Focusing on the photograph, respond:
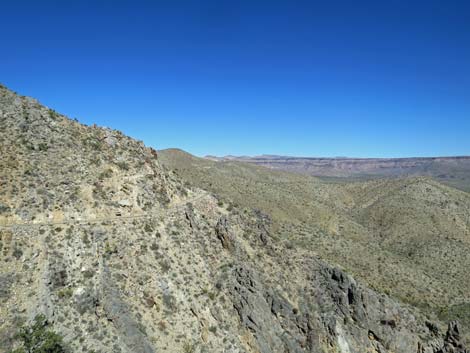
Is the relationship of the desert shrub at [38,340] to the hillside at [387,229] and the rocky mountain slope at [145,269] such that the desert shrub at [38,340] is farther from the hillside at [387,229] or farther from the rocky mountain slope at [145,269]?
the hillside at [387,229]

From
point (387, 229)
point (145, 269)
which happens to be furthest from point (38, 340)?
point (387, 229)

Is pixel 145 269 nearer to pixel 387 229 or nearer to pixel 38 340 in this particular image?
pixel 38 340

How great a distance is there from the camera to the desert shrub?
21831mm

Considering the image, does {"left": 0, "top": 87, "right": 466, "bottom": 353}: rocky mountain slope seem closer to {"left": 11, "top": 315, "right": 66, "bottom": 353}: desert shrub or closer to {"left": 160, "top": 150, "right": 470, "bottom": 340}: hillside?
{"left": 11, "top": 315, "right": 66, "bottom": 353}: desert shrub

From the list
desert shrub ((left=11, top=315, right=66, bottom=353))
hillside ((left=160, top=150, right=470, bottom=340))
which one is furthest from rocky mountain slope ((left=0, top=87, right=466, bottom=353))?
hillside ((left=160, top=150, right=470, bottom=340))

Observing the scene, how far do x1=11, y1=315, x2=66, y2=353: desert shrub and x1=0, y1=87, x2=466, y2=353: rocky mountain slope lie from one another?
31.1 inches

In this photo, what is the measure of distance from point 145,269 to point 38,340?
10.6 metres

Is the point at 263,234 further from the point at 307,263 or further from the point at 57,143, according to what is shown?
the point at 57,143

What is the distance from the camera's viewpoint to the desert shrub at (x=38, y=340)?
21831 millimetres

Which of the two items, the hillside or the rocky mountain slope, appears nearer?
the rocky mountain slope

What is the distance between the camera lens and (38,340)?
Result: 2222 cm

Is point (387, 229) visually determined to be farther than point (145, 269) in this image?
Yes

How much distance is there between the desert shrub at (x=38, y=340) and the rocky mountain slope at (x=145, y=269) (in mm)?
790

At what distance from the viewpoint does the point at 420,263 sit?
72562 mm
